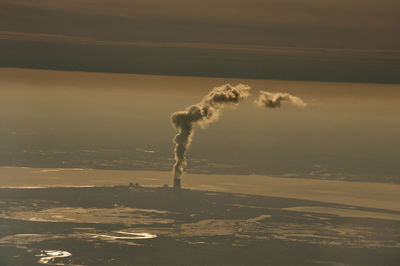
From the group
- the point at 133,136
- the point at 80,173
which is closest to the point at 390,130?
the point at 133,136

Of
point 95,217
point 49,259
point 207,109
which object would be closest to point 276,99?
point 207,109

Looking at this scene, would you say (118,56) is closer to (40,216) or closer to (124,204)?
(40,216)

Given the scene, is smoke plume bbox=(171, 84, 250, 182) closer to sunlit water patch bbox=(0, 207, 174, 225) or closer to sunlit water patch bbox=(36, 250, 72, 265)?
sunlit water patch bbox=(36, 250, 72, 265)

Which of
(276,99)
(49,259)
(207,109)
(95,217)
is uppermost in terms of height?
(207,109)

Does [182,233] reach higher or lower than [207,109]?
lower

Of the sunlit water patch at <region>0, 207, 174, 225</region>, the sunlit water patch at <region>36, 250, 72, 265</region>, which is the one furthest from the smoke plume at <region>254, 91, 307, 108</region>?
the sunlit water patch at <region>0, 207, 174, 225</region>

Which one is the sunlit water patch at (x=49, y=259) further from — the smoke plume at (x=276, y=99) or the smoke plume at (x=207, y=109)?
the smoke plume at (x=276, y=99)

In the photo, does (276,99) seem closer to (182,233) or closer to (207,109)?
(207,109)
